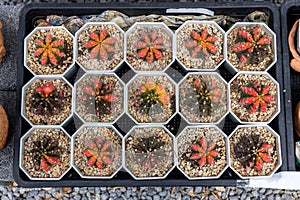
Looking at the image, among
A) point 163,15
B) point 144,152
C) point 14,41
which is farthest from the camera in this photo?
point 14,41

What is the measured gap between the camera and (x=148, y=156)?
1796mm

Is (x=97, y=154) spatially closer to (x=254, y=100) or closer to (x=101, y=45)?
(x=101, y=45)

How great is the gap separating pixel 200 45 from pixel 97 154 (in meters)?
0.53

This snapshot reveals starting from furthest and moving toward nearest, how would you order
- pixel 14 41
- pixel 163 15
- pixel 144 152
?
pixel 14 41 → pixel 163 15 → pixel 144 152

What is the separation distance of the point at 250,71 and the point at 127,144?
1.67 feet

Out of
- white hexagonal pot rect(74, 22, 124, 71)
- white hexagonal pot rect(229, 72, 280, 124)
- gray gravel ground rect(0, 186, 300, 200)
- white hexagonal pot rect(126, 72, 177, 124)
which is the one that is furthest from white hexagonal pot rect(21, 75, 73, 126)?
white hexagonal pot rect(229, 72, 280, 124)

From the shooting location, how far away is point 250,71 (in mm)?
1843

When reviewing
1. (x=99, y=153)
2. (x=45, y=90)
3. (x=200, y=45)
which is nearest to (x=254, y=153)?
(x=200, y=45)

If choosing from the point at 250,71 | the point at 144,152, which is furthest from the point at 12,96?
the point at 250,71

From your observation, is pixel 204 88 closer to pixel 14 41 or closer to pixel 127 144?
pixel 127 144

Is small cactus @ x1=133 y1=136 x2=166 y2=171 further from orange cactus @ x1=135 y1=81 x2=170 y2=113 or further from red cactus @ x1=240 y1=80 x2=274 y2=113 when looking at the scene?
red cactus @ x1=240 y1=80 x2=274 y2=113

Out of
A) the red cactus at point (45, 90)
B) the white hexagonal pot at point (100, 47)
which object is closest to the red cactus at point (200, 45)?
the white hexagonal pot at point (100, 47)

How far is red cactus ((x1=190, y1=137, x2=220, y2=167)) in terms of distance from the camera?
179cm

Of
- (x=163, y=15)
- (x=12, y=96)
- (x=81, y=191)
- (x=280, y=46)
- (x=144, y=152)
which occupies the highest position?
(x=163, y=15)
